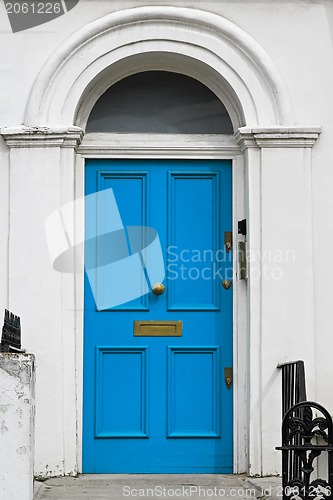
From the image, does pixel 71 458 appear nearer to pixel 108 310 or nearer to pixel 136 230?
pixel 108 310

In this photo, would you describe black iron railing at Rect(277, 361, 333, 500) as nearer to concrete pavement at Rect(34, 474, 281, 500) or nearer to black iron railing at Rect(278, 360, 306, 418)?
black iron railing at Rect(278, 360, 306, 418)

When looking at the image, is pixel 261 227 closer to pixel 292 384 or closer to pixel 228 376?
pixel 228 376

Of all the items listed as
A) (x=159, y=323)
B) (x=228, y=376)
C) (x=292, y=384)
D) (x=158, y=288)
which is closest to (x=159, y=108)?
(x=158, y=288)

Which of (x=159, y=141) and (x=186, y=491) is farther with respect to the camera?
(x=159, y=141)

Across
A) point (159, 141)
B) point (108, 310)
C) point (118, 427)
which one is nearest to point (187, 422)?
point (118, 427)

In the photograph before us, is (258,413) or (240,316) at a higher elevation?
(240,316)

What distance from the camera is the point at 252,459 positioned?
7625 mm

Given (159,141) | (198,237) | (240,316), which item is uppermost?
(159,141)

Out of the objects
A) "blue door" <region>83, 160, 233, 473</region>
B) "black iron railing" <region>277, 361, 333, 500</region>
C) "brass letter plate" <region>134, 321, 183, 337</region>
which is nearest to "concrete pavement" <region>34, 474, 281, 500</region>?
"blue door" <region>83, 160, 233, 473</region>

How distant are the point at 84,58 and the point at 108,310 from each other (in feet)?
6.45

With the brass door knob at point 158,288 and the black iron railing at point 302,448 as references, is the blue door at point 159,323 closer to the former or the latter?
the brass door knob at point 158,288

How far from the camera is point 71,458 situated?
25.1 feet

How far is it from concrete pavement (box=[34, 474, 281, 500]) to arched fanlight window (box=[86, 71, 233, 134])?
2733mm

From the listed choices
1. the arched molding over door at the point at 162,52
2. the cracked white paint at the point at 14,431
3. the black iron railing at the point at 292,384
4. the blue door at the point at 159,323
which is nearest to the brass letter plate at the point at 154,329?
the blue door at the point at 159,323
